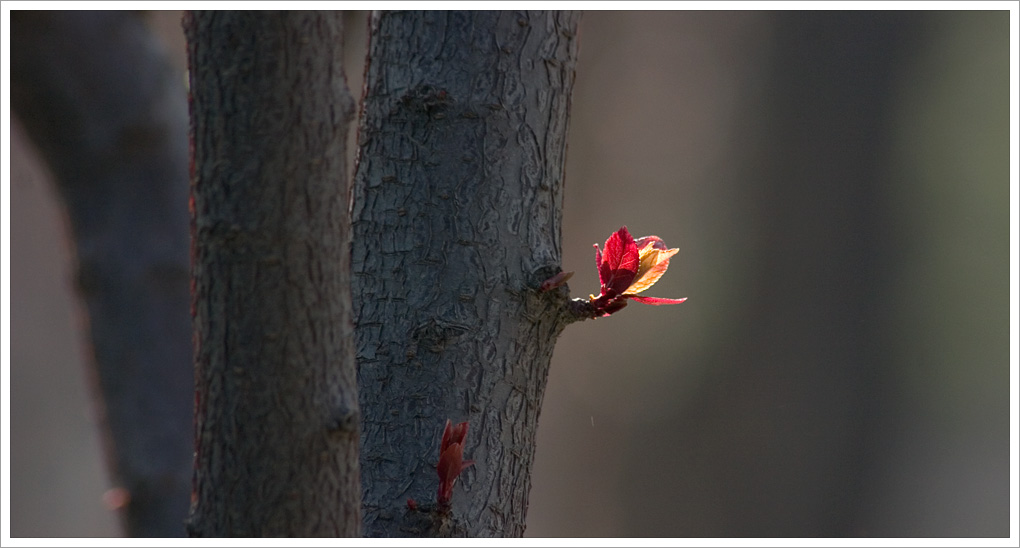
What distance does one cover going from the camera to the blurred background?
2.64 metres

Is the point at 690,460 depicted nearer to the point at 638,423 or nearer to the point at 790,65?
the point at 638,423

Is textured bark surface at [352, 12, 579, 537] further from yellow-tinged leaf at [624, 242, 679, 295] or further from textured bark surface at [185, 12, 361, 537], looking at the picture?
textured bark surface at [185, 12, 361, 537]

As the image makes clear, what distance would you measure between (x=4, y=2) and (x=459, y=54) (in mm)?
381

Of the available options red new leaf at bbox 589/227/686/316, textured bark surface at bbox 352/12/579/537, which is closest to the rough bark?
textured bark surface at bbox 352/12/579/537

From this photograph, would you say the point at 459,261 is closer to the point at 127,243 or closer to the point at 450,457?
the point at 450,457

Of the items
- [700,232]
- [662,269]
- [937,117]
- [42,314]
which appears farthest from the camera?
[42,314]

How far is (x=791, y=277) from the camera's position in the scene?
2832 mm

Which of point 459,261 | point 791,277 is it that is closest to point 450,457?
point 459,261

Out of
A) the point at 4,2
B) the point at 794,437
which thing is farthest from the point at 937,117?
the point at 4,2

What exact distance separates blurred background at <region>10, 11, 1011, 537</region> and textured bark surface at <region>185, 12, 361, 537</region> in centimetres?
234

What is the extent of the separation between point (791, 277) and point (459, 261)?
2.38m

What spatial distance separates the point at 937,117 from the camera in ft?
8.57

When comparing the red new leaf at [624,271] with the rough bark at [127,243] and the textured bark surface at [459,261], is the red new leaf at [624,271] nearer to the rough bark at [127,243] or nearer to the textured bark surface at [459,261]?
the textured bark surface at [459,261]

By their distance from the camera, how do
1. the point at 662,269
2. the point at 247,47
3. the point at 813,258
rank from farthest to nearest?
the point at 813,258
the point at 662,269
the point at 247,47
